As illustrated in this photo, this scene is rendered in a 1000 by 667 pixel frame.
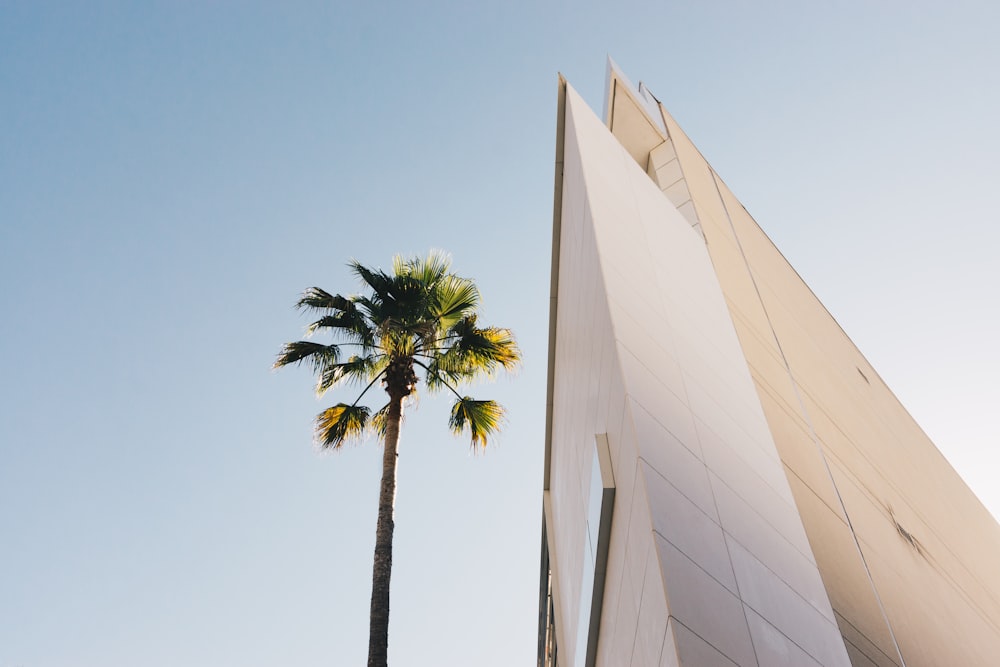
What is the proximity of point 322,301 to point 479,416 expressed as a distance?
332 centimetres

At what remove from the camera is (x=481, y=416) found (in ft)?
35.9

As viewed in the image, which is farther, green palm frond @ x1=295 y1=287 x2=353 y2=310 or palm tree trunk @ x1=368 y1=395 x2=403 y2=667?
green palm frond @ x1=295 y1=287 x2=353 y2=310

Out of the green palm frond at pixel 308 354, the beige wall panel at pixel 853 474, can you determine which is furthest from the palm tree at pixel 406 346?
the beige wall panel at pixel 853 474

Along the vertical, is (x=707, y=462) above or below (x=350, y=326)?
below

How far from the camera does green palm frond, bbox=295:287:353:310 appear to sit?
10.9 metres

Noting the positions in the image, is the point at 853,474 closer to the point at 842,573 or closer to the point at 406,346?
the point at 842,573

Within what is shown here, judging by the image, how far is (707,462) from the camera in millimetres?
5246

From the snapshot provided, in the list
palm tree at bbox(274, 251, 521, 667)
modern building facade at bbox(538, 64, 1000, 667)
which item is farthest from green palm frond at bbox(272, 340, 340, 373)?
modern building facade at bbox(538, 64, 1000, 667)

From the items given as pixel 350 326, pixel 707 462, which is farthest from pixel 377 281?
pixel 707 462

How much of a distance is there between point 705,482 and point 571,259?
211 inches

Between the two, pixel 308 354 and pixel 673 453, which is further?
pixel 308 354

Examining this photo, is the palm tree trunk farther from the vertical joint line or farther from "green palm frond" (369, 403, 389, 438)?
the vertical joint line

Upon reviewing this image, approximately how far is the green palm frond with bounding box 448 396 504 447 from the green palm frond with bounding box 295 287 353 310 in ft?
8.50

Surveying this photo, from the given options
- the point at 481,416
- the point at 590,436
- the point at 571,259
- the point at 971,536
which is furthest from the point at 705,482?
the point at 971,536
